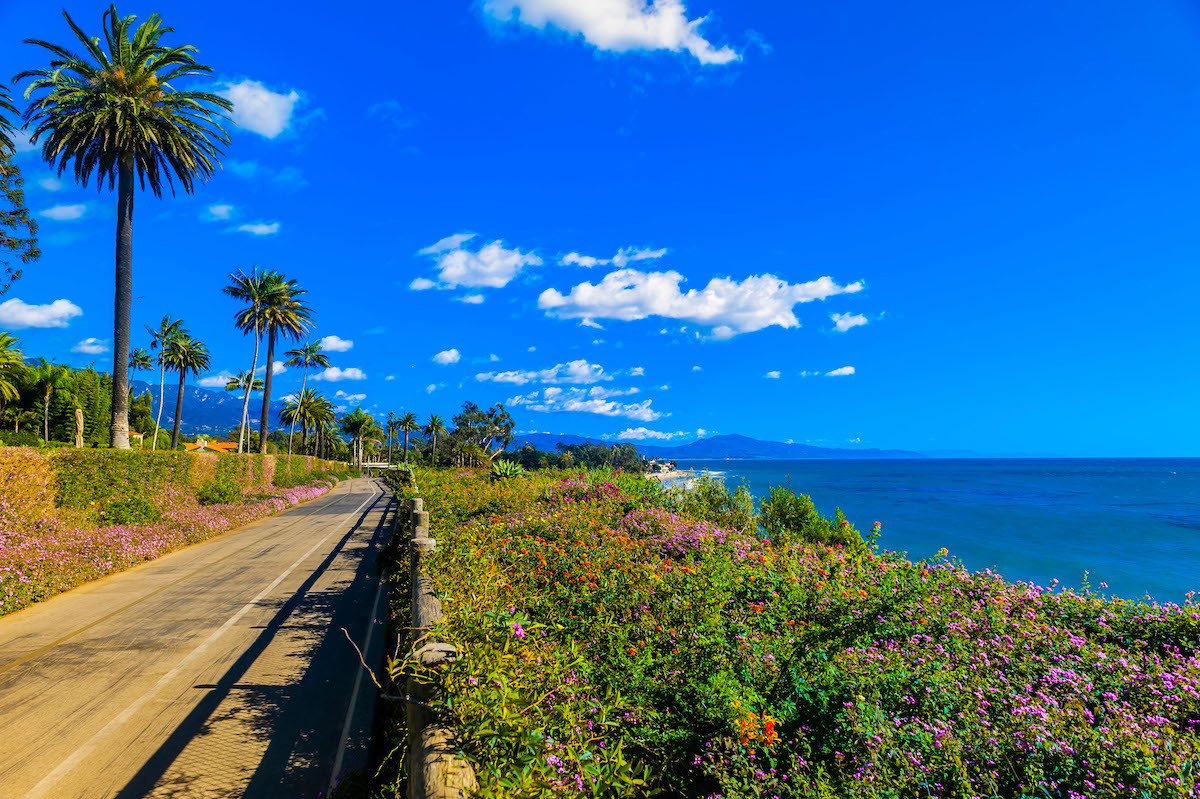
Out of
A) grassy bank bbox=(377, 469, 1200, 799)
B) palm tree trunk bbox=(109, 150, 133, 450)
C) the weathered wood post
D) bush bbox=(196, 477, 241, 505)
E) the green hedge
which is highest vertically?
palm tree trunk bbox=(109, 150, 133, 450)

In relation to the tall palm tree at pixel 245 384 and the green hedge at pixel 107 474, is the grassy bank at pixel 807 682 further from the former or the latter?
the tall palm tree at pixel 245 384

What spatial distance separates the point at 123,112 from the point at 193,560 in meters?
15.3

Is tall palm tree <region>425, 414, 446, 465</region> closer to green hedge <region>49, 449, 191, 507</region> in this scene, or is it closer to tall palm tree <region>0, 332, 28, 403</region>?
tall palm tree <region>0, 332, 28, 403</region>

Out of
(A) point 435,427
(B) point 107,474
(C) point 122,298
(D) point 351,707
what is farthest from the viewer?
(A) point 435,427

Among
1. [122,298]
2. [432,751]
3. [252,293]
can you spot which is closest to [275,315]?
[252,293]

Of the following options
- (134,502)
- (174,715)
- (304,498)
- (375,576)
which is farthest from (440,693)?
(304,498)

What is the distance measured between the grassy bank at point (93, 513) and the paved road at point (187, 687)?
67 cm

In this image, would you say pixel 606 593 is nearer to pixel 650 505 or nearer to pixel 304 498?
pixel 650 505

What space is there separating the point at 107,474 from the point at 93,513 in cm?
144

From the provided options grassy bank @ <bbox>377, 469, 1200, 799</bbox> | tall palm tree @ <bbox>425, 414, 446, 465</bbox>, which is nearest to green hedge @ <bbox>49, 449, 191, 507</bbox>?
grassy bank @ <bbox>377, 469, 1200, 799</bbox>

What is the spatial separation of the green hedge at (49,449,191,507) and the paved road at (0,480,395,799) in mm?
3705

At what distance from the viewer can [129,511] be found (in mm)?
13258

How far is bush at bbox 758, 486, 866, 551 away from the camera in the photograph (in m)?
13.4

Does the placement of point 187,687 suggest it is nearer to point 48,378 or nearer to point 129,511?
point 129,511
